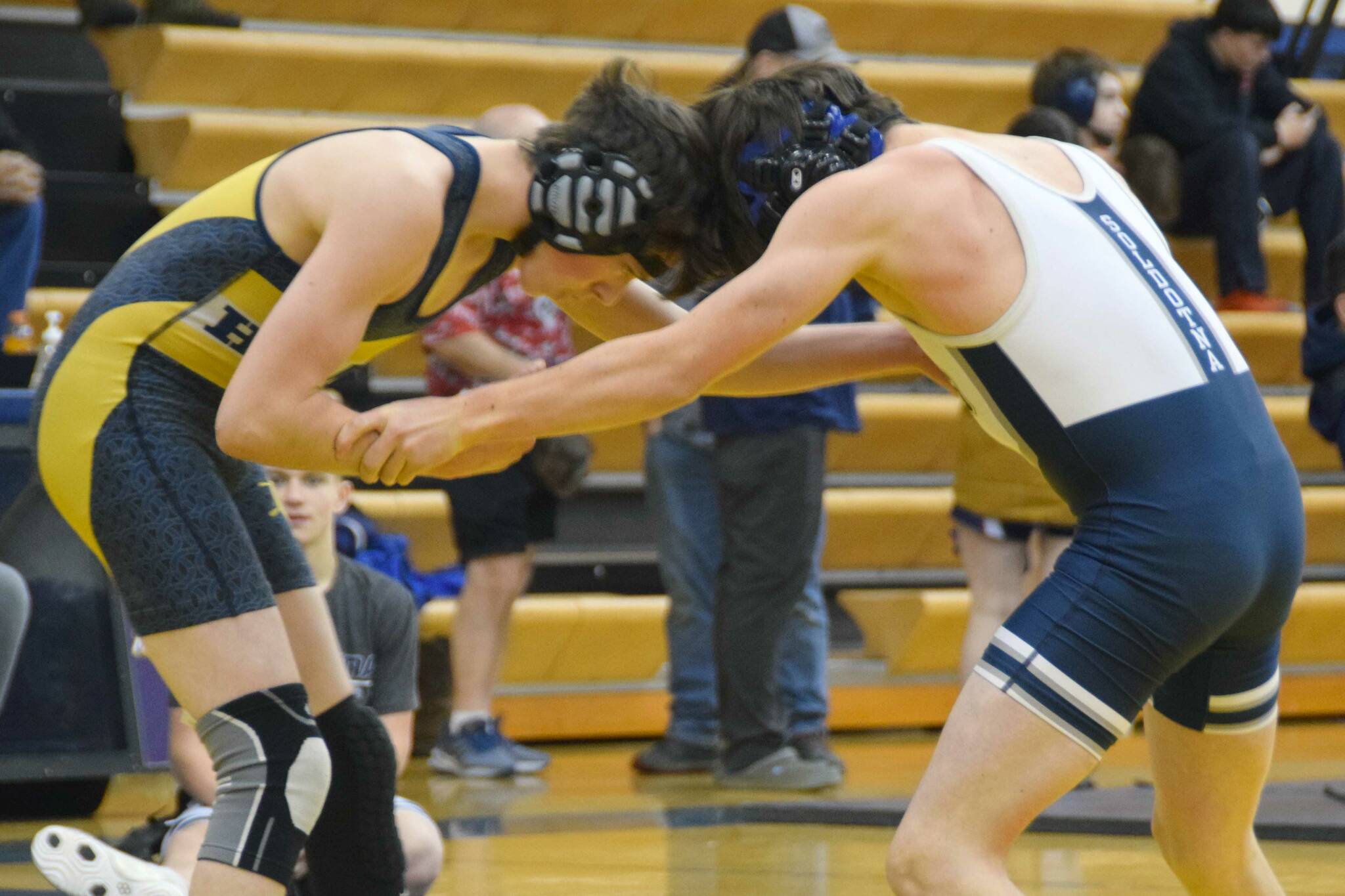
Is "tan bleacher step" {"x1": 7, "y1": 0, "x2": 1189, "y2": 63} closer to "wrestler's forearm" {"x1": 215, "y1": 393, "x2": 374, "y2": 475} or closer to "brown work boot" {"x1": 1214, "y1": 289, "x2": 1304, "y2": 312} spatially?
"brown work boot" {"x1": 1214, "y1": 289, "x2": 1304, "y2": 312}

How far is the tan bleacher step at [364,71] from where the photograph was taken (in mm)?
6871

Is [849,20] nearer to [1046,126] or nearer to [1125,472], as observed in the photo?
[1046,126]

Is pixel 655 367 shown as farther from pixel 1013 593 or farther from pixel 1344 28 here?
pixel 1344 28

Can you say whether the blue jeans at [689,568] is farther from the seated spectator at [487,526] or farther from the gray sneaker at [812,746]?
the seated spectator at [487,526]

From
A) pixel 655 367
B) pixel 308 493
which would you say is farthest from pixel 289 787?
pixel 308 493

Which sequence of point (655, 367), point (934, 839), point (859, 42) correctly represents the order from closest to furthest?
point (934, 839) < point (655, 367) < point (859, 42)

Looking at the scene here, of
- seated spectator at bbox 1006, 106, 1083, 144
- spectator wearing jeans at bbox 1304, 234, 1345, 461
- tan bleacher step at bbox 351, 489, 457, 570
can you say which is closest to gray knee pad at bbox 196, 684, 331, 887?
spectator wearing jeans at bbox 1304, 234, 1345, 461

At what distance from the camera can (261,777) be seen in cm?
237

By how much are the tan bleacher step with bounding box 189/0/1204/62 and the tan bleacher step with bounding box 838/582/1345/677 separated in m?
2.61

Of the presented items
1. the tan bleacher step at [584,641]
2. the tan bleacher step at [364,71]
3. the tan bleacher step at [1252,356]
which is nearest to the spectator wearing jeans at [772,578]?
the tan bleacher step at [584,641]

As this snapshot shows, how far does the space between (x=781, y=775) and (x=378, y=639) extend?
61.1 inches

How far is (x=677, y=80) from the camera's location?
7379 millimetres

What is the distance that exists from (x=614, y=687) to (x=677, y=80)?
2.58 metres

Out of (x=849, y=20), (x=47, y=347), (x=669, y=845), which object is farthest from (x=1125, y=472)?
(x=849, y=20)
